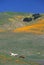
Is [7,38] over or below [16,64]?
over

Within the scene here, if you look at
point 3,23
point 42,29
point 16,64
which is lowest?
point 16,64

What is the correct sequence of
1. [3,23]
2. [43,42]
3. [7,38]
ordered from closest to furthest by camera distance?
[43,42]
[7,38]
[3,23]

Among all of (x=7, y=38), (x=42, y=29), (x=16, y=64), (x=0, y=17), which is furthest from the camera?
(x=0, y=17)

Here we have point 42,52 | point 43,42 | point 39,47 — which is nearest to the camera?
point 42,52

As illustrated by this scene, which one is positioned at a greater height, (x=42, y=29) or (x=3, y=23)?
(x=3, y=23)

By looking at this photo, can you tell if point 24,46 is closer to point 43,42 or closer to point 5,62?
point 43,42

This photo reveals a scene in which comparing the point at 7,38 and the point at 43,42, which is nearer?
the point at 43,42

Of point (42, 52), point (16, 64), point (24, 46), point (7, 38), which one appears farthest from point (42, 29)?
point (16, 64)

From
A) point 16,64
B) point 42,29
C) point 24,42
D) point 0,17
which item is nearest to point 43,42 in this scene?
point 24,42

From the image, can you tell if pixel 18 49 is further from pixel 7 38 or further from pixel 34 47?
pixel 7 38
